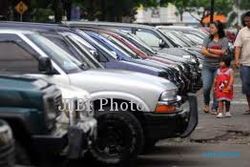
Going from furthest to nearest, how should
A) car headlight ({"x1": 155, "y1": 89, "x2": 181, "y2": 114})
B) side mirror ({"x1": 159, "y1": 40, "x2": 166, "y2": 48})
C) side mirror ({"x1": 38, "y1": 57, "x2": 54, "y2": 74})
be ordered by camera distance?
side mirror ({"x1": 159, "y1": 40, "x2": 166, "y2": 48})
car headlight ({"x1": 155, "y1": 89, "x2": 181, "y2": 114})
side mirror ({"x1": 38, "y1": 57, "x2": 54, "y2": 74})

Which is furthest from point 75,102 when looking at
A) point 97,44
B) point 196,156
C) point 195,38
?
point 195,38

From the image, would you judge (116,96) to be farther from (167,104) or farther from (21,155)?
(21,155)

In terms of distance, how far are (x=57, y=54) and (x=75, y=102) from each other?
1.38 metres

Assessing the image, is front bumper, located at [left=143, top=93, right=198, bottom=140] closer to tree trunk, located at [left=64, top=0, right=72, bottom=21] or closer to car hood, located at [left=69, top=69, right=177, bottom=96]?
car hood, located at [left=69, top=69, right=177, bottom=96]

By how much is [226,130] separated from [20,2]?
21371 millimetres

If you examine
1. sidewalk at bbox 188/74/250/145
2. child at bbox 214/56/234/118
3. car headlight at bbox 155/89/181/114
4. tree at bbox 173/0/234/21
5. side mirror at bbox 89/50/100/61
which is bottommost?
tree at bbox 173/0/234/21

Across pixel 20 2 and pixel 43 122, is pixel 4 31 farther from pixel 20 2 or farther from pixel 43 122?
pixel 20 2

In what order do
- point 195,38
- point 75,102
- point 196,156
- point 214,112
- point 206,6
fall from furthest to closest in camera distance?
point 206,6 → point 195,38 → point 214,112 → point 196,156 → point 75,102

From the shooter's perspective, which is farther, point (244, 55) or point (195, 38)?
point (195, 38)

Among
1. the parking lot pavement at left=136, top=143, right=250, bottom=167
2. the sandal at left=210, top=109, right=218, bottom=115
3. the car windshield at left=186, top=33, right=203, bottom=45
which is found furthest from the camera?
the car windshield at left=186, top=33, right=203, bottom=45

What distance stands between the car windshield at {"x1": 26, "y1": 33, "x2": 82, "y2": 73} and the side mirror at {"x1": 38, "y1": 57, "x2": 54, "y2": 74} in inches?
18.5

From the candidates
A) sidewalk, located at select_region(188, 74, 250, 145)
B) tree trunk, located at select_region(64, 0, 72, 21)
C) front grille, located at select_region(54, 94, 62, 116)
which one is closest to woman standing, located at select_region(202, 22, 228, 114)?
sidewalk, located at select_region(188, 74, 250, 145)

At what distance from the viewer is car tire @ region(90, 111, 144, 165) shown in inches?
350

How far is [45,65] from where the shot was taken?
8.05m
